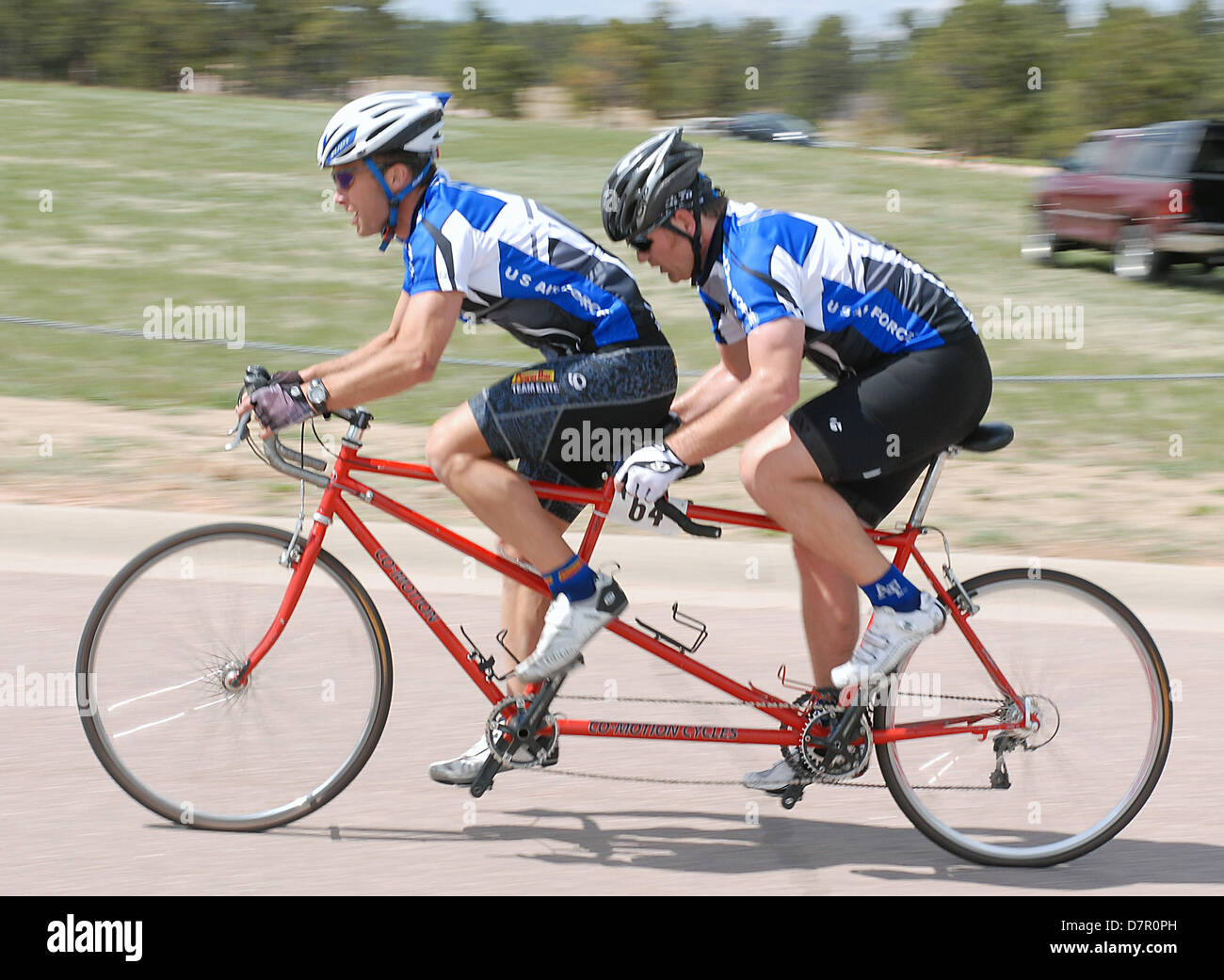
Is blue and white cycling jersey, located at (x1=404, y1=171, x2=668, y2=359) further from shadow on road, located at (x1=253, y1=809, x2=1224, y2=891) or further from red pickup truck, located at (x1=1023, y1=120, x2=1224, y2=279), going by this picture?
red pickup truck, located at (x1=1023, y1=120, x2=1224, y2=279)

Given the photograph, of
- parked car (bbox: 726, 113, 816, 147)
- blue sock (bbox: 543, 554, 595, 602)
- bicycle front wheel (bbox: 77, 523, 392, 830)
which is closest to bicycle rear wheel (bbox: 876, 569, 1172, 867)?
blue sock (bbox: 543, 554, 595, 602)

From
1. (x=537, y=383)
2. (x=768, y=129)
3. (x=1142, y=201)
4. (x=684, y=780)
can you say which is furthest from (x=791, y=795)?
(x=768, y=129)

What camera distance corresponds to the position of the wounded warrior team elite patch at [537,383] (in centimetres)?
390

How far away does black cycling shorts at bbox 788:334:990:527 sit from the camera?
3727mm

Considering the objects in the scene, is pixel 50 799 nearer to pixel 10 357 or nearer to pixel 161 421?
pixel 161 421

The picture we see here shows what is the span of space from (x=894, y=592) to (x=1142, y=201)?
12.7 m

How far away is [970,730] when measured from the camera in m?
4.07

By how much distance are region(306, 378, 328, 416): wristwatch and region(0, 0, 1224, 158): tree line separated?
3539 cm

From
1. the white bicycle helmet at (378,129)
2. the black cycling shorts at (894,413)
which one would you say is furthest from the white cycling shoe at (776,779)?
the white bicycle helmet at (378,129)

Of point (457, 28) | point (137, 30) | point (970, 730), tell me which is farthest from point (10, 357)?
point (457, 28)

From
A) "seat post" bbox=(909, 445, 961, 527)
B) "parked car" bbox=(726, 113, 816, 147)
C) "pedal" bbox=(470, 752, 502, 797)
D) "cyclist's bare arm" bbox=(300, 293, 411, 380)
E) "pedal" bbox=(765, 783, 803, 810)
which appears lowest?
"pedal" bbox=(765, 783, 803, 810)

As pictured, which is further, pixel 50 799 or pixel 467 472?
pixel 50 799

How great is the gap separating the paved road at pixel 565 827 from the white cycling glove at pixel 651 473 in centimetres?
78

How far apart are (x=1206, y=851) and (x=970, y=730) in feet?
2.32
